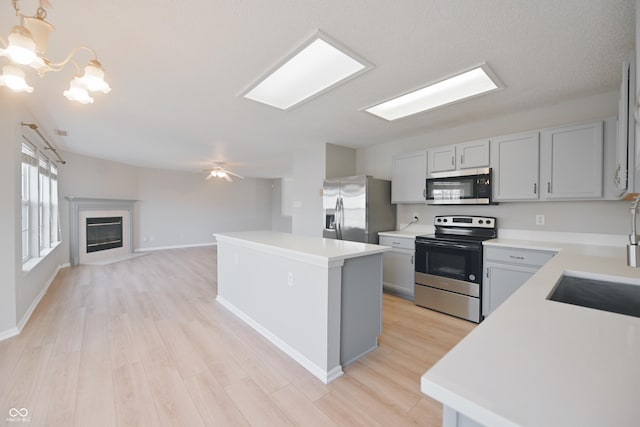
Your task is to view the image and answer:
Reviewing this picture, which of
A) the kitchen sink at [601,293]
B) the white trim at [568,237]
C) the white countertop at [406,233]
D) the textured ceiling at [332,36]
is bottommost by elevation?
the kitchen sink at [601,293]

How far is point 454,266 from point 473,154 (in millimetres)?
1365

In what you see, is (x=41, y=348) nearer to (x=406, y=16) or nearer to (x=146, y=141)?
(x=146, y=141)

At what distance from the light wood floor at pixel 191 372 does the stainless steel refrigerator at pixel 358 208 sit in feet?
3.76

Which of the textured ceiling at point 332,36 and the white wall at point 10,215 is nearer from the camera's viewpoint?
the textured ceiling at point 332,36

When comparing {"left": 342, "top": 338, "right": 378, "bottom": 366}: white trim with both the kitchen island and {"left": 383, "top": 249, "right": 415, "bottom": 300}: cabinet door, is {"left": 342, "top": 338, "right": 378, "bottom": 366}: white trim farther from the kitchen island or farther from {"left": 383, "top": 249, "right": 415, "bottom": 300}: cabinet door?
{"left": 383, "top": 249, "right": 415, "bottom": 300}: cabinet door

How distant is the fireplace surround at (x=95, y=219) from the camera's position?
217 inches

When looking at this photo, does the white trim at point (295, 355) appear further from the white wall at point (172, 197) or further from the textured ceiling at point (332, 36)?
the white wall at point (172, 197)

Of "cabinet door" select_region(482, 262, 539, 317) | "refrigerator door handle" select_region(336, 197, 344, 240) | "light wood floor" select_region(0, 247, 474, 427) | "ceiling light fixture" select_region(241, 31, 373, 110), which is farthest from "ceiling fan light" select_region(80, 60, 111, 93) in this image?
"cabinet door" select_region(482, 262, 539, 317)

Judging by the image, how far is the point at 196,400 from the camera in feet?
5.64

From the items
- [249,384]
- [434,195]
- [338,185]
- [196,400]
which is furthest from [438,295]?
[196,400]

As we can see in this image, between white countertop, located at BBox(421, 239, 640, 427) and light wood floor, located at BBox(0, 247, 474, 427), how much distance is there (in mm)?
1121

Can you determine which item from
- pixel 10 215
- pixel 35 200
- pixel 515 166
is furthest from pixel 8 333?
pixel 515 166

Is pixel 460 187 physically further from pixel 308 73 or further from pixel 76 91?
pixel 76 91

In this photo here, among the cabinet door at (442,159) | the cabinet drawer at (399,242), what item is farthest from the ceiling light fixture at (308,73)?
the cabinet drawer at (399,242)
